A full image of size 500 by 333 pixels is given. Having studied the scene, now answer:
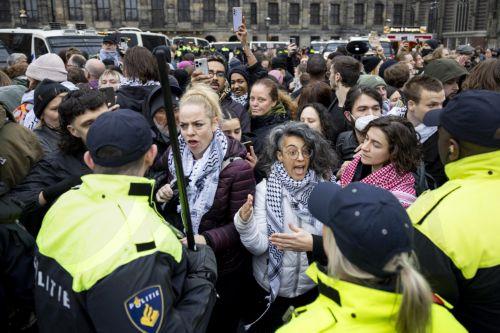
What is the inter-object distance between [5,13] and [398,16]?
1433 inches

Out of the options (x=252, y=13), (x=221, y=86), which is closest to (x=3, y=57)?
(x=221, y=86)

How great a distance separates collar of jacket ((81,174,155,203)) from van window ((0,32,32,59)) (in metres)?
15.5

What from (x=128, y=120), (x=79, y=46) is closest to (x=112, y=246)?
(x=128, y=120)

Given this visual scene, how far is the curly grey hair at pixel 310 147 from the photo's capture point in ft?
9.60

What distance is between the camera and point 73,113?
2.96 metres

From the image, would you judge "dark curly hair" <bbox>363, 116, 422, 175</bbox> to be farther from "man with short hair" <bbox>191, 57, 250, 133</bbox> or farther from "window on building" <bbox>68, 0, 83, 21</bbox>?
"window on building" <bbox>68, 0, 83, 21</bbox>

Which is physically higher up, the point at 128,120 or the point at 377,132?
the point at 128,120

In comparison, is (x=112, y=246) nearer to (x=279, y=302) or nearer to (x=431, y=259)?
(x=431, y=259)

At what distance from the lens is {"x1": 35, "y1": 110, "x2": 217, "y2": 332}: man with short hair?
5.13ft

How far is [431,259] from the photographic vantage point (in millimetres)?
1701

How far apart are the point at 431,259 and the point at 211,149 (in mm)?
1607

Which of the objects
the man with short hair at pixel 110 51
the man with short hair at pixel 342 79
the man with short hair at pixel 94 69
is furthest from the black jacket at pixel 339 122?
the man with short hair at pixel 110 51

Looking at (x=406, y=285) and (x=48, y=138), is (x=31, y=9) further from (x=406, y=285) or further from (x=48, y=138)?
(x=406, y=285)

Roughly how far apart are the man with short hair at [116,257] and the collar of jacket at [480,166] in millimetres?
1269
